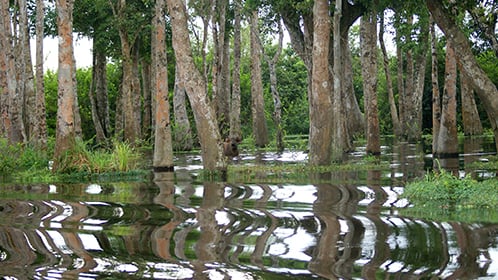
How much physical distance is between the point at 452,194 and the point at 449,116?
34.9 ft

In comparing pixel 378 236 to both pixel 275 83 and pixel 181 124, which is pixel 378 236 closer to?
pixel 275 83

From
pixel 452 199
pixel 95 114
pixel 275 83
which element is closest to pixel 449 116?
pixel 452 199

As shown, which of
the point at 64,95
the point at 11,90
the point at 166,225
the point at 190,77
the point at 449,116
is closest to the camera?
the point at 166,225

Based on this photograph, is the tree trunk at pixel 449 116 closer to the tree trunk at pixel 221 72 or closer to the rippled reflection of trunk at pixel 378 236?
the rippled reflection of trunk at pixel 378 236

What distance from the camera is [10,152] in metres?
21.5

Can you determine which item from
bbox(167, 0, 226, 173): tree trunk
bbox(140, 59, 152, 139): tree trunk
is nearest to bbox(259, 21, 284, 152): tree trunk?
bbox(140, 59, 152, 139): tree trunk

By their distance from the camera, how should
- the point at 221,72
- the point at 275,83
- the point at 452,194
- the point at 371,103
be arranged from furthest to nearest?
the point at 221,72 < the point at 275,83 < the point at 371,103 < the point at 452,194

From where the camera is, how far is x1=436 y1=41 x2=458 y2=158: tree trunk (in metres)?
21.8

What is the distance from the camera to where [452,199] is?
1140 cm

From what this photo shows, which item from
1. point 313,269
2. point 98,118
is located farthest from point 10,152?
point 98,118

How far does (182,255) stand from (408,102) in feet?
124

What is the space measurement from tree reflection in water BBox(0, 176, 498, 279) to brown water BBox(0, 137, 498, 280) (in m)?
0.01

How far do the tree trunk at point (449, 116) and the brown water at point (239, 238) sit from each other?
906cm

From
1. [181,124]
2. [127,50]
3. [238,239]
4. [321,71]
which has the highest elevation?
[127,50]
